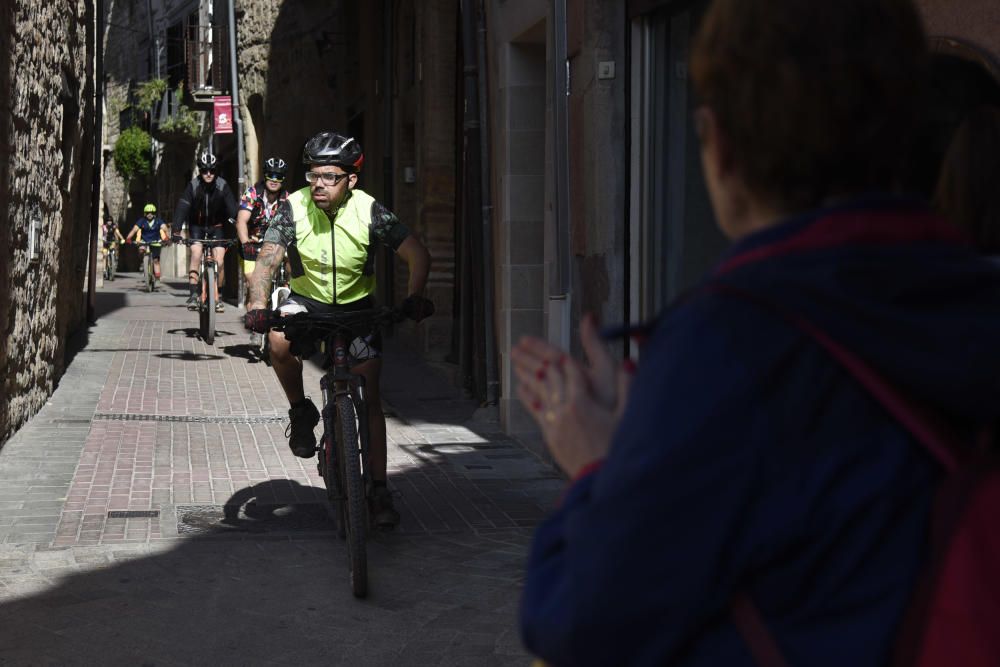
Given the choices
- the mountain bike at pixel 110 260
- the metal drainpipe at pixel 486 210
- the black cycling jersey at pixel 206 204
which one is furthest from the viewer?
the mountain bike at pixel 110 260

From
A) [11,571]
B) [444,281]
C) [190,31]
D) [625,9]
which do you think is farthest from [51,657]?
[190,31]

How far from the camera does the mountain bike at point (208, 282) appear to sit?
542 inches

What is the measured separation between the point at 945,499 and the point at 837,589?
0.39ft

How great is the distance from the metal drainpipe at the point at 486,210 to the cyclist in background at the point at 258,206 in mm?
2289

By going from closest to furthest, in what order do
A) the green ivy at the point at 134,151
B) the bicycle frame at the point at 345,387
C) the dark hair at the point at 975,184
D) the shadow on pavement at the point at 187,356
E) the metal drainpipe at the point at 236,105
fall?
the dark hair at the point at 975,184 → the bicycle frame at the point at 345,387 → the shadow on pavement at the point at 187,356 → the metal drainpipe at the point at 236,105 → the green ivy at the point at 134,151

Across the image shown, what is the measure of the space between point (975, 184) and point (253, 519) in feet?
15.7

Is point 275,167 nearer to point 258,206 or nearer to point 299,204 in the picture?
point 258,206

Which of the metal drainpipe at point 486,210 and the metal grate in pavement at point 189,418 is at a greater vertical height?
the metal drainpipe at point 486,210

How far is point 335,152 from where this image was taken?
18.9 feet

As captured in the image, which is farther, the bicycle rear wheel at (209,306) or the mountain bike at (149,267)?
the mountain bike at (149,267)

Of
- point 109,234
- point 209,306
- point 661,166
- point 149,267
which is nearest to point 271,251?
point 661,166

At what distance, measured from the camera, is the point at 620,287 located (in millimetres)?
7262

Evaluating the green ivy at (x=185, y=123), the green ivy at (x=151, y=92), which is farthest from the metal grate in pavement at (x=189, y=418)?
the green ivy at (x=151, y=92)

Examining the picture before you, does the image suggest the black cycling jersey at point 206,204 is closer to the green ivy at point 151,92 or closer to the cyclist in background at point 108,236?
the cyclist in background at point 108,236
